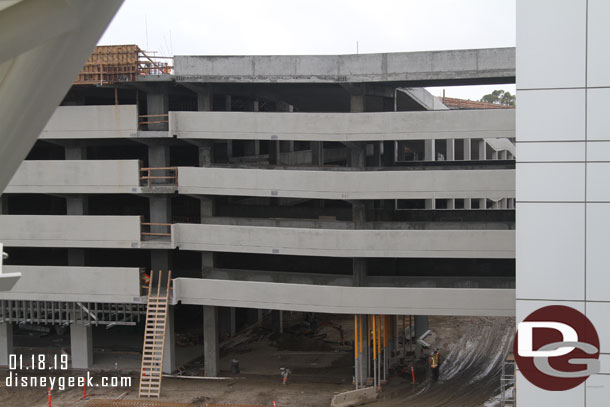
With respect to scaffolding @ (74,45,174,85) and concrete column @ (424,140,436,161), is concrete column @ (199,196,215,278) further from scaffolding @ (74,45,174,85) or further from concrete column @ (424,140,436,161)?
concrete column @ (424,140,436,161)

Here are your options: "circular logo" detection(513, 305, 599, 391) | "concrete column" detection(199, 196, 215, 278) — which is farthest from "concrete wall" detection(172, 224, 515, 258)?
"circular logo" detection(513, 305, 599, 391)

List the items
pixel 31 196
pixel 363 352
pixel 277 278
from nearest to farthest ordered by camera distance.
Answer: pixel 363 352
pixel 277 278
pixel 31 196

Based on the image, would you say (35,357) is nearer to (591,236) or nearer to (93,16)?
(591,236)

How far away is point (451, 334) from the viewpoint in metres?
41.2

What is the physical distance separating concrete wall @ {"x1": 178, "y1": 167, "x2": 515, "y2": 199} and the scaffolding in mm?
4683

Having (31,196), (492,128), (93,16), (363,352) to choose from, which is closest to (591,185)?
(93,16)

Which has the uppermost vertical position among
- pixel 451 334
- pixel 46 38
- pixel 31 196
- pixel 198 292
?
pixel 46 38

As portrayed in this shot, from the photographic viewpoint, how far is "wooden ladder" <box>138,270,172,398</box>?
3005 cm

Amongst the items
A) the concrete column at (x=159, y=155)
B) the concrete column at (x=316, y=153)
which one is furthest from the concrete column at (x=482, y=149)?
the concrete column at (x=159, y=155)

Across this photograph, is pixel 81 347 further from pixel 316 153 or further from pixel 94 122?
pixel 316 153

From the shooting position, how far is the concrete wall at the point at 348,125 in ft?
92.2

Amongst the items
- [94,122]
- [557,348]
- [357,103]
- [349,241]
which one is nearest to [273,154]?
[357,103]

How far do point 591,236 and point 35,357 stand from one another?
3015 centimetres

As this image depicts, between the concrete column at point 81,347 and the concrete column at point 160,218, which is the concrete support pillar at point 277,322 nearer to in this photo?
the concrete column at point 160,218
